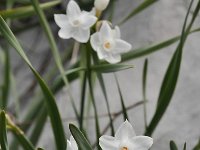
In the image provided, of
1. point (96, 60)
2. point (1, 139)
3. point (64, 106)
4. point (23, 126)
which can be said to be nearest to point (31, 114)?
point (23, 126)

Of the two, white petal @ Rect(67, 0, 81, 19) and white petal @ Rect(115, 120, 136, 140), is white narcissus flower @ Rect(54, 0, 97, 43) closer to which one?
white petal @ Rect(67, 0, 81, 19)

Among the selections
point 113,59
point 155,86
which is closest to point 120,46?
point 113,59

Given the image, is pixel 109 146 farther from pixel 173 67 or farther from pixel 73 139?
pixel 173 67

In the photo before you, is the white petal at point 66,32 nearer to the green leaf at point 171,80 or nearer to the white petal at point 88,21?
the white petal at point 88,21

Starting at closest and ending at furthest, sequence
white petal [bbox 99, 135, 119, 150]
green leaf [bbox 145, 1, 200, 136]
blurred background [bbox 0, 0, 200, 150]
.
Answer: white petal [bbox 99, 135, 119, 150] → green leaf [bbox 145, 1, 200, 136] → blurred background [bbox 0, 0, 200, 150]

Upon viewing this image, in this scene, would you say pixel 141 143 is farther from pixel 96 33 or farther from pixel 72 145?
pixel 96 33

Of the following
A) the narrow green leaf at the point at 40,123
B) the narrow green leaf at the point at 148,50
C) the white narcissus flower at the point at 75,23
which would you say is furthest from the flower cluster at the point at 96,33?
the narrow green leaf at the point at 40,123

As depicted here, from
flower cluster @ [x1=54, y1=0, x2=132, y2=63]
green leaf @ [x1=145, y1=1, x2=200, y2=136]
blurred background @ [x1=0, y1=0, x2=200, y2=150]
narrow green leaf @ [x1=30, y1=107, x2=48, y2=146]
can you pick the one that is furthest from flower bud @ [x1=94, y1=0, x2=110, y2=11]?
blurred background @ [x1=0, y1=0, x2=200, y2=150]
